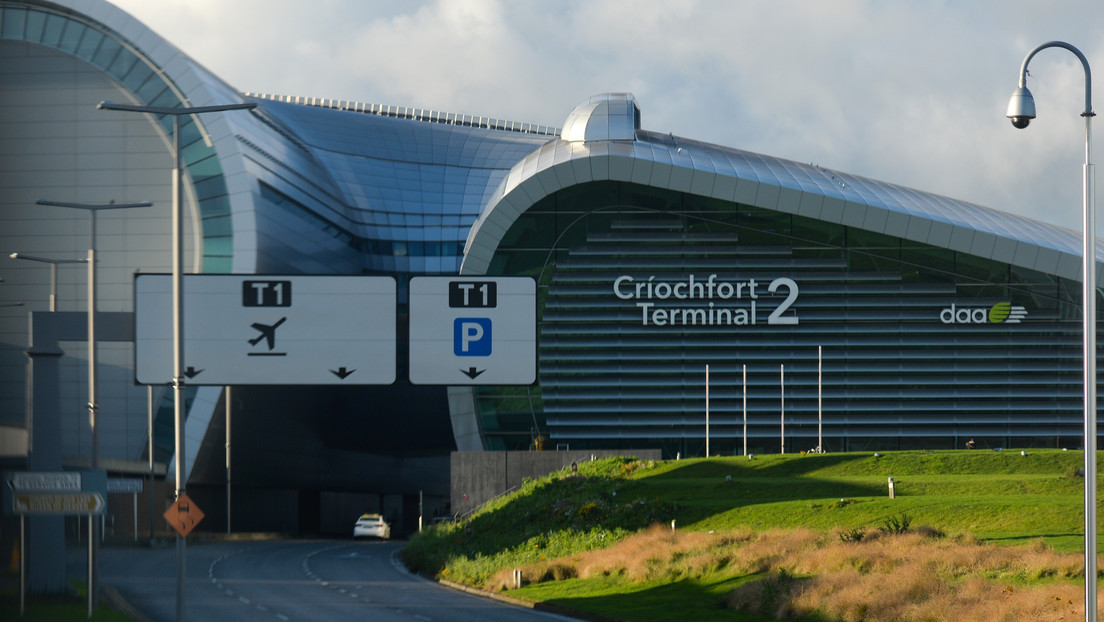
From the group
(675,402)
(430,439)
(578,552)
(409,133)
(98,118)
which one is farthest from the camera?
(409,133)

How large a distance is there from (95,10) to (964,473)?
4148 cm

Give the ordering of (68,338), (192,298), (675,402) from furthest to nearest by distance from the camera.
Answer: (675,402), (68,338), (192,298)

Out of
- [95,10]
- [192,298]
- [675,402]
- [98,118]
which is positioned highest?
[95,10]

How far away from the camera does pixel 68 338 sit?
860 inches

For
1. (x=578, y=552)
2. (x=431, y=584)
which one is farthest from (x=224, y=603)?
(x=578, y=552)

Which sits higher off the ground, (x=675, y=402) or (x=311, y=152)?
(x=311, y=152)

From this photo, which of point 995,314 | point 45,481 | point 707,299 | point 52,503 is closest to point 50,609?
point 52,503

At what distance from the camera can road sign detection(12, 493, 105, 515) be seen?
72.9 feet

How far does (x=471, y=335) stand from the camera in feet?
59.3

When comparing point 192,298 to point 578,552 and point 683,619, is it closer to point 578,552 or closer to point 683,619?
point 683,619

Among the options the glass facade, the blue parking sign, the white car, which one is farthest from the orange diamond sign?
the white car

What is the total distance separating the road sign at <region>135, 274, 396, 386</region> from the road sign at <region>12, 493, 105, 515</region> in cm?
580

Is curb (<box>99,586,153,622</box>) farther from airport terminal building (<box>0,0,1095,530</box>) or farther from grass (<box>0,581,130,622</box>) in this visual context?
airport terminal building (<box>0,0,1095,530</box>)

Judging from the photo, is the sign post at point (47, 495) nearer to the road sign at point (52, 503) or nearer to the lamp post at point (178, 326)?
the road sign at point (52, 503)
